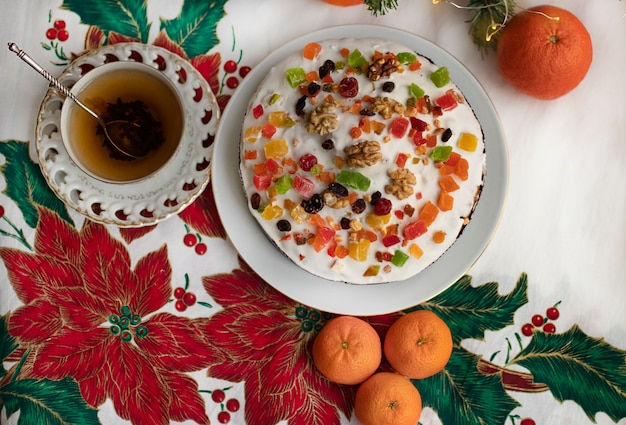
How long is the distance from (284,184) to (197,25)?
0.57 metres

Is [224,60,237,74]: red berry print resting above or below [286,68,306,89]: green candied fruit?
below

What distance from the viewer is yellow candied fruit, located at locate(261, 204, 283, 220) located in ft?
4.26

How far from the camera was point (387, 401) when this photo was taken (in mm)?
1361

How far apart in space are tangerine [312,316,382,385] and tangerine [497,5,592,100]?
71 centimetres

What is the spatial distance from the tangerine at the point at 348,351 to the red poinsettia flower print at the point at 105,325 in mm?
319

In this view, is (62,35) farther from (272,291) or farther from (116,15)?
(272,291)

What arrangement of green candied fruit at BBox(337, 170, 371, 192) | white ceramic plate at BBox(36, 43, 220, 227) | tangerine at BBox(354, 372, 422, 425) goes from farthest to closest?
white ceramic plate at BBox(36, 43, 220, 227), tangerine at BBox(354, 372, 422, 425), green candied fruit at BBox(337, 170, 371, 192)

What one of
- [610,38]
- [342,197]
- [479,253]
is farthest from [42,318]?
[610,38]

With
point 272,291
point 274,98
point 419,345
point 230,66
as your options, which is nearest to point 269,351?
point 272,291

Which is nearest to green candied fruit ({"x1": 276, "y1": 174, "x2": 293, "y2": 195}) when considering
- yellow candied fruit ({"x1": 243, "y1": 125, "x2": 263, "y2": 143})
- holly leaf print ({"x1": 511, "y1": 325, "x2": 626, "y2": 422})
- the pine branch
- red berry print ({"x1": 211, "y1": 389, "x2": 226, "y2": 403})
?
yellow candied fruit ({"x1": 243, "y1": 125, "x2": 263, "y2": 143})

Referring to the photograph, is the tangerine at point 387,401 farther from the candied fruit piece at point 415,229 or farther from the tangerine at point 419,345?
the candied fruit piece at point 415,229

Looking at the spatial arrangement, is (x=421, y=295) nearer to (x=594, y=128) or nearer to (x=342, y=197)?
(x=342, y=197)

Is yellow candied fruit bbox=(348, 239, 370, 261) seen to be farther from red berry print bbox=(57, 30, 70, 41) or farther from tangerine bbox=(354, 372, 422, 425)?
red berry print bbox=(57, 30, 70, 41)

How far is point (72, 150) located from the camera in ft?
4.67
